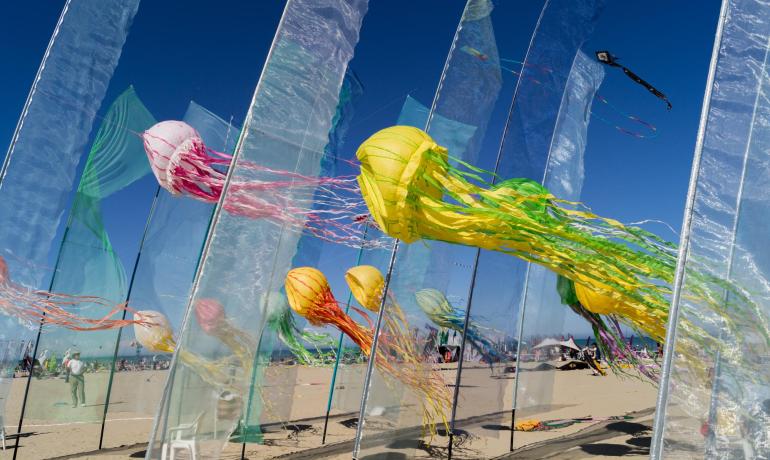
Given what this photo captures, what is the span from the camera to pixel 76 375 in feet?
29.8

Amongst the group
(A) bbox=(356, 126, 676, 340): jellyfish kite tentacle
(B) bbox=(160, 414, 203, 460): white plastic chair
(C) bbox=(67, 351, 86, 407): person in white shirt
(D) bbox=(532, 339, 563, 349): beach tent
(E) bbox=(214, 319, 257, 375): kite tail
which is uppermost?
(A) bbox=(356, 126, 676, 340): jellyfish kite tentacle

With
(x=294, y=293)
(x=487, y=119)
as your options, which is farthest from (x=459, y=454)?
(x=487, y=119)

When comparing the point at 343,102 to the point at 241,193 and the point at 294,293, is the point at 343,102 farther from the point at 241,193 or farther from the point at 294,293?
the point at 241,193

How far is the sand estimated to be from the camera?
244 inches

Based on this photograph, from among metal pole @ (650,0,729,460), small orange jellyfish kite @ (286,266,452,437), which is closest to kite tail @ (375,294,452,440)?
small orange jellyfish kite @ (286,266,452,437)

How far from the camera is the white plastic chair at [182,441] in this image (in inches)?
158

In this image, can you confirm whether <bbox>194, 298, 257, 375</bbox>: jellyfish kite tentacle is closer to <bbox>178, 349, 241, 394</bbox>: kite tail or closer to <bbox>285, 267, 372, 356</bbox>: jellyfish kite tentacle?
<bbox>178, 349, 241, 394</bbox>: kite tail

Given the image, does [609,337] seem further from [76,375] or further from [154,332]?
[76,375]

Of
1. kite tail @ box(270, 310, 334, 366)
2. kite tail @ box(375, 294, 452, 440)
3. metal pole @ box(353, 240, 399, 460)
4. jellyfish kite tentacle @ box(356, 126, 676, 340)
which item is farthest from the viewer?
kite tail @ box(270, 310, 334, 366)

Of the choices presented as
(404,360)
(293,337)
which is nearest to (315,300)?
(293,337)

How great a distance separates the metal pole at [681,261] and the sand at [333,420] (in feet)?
10.3

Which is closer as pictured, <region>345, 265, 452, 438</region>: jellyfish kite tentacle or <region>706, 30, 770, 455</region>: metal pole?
<region>706, 30, 770, 455</region>: metal pole

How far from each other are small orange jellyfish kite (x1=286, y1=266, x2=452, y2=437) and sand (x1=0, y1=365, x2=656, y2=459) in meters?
0.24

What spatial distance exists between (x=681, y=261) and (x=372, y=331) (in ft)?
20.3
